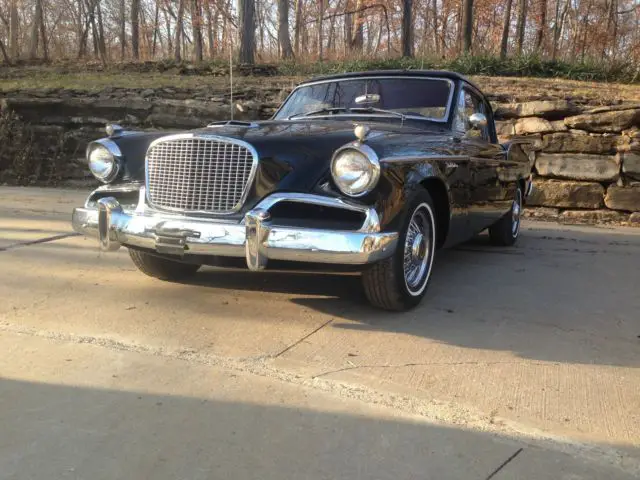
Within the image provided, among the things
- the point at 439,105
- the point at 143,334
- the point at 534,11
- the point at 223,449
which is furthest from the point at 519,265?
the point at 534,11

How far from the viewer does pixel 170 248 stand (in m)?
3.65

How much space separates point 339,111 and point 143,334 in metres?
2.44

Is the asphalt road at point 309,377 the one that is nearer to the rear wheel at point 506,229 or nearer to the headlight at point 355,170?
the headlight at point 355,170

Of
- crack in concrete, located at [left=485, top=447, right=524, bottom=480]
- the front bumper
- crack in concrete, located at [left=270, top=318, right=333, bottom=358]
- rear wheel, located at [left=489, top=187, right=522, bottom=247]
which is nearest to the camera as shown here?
crack in concrete, located at [left=485, top=447, right=524, bottom=480]

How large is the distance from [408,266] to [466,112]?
1972 millimetres

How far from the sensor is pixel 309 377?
293cm

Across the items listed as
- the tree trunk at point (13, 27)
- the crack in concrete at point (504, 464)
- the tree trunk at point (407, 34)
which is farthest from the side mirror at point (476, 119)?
the tree trunk at point (13, 27)

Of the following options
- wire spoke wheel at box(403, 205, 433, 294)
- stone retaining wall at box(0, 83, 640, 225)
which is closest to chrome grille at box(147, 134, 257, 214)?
wire spoke wheel at box(403, 205, 433, 294)

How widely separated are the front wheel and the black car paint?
0.51ft

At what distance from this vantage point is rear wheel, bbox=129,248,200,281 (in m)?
4.59

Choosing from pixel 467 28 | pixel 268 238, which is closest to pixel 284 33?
pixel 467 28

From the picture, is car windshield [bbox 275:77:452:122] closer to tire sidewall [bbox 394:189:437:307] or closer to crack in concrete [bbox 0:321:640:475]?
tire sidewall [bbox 394:189:437:307]

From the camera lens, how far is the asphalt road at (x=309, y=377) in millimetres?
2238

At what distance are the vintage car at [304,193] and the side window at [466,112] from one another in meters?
0.11
